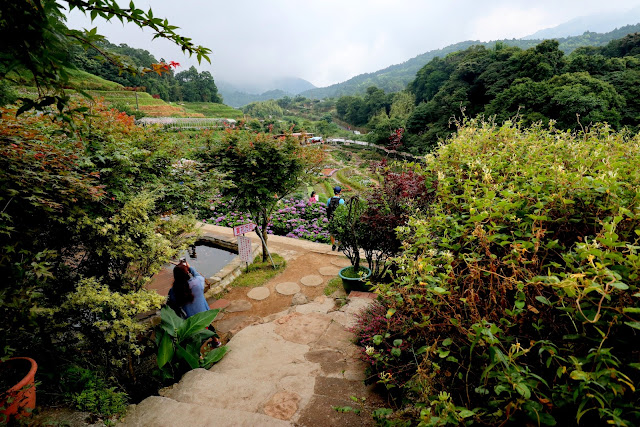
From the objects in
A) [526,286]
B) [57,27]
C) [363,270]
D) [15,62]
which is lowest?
[363,270]

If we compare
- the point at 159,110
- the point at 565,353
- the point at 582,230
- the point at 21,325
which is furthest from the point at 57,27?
the point at 159,110

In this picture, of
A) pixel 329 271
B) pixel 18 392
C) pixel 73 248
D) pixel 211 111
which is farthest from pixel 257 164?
pixel 211 111

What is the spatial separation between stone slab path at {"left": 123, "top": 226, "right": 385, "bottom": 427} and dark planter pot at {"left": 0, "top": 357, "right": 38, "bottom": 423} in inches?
26.9

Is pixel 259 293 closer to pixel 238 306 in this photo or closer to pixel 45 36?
pixel 238 306

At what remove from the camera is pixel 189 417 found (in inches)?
92.5

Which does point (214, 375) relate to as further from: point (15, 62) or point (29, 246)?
point (15, 62)

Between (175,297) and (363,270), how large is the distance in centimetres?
303

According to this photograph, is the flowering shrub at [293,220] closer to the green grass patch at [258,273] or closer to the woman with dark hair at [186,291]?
the green grass patch at [258,273]

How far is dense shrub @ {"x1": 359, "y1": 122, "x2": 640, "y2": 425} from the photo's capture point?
1083 millimetres

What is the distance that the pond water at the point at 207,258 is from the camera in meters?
7.53

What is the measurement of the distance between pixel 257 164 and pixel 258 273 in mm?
2461

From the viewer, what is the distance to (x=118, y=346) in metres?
3.10

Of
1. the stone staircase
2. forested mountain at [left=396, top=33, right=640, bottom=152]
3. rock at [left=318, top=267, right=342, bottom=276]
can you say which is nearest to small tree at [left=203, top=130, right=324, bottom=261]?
rock at [left=318, top=267, right=342, bottom=276]

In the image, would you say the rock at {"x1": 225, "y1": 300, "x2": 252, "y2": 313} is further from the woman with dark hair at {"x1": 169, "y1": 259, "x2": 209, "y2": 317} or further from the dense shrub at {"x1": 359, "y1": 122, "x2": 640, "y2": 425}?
the dense shrub at {"x1": 359, "y1": 122, "x2": 640, "y2": 425}
